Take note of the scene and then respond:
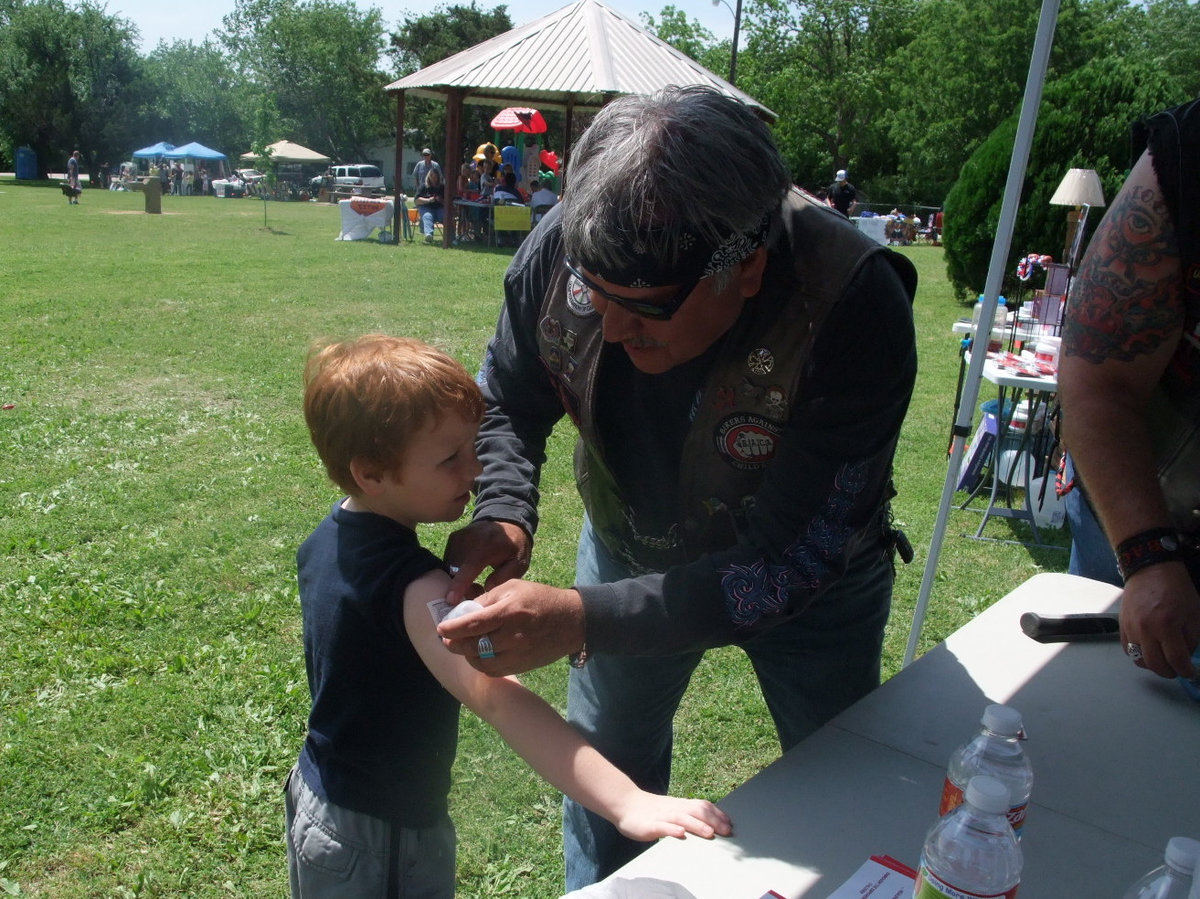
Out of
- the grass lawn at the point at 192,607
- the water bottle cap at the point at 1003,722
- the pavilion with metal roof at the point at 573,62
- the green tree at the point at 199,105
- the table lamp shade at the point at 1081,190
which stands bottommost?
the grass lawn at the point at 192,607

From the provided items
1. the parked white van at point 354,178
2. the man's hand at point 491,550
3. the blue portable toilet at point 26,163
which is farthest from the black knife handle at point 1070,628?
the blue portable toilet at point 26,163

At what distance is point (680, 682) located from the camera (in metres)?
2.17

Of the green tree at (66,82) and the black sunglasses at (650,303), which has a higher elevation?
the green tree at (66,82)

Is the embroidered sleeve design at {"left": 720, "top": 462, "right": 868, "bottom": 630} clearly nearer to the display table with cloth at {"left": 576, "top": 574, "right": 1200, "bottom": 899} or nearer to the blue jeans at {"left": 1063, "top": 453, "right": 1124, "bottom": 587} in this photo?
the display table with cloth at {"left": 576, "top": 574, "right": 1200, "bottom": 899}

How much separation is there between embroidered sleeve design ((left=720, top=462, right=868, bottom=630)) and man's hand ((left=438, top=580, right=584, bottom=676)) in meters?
0.29

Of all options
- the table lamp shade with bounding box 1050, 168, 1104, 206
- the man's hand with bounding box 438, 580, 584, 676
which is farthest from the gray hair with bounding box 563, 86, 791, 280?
the table lamp shade with bounding box 1050, 168, 1104, 206

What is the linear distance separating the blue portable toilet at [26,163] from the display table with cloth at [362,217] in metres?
34.1

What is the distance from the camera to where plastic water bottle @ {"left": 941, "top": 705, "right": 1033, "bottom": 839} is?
127cm

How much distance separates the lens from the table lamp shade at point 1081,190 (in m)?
9.96

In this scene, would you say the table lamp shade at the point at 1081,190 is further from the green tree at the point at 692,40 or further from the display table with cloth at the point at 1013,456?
the green tree at the point at 692,40

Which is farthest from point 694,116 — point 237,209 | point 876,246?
point 237,209

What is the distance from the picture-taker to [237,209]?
30.3 m

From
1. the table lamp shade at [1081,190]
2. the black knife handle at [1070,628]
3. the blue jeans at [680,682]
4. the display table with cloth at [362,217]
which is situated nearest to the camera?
the blue jeans at [680,682]

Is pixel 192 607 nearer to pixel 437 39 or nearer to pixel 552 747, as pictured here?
pixel 552 747
